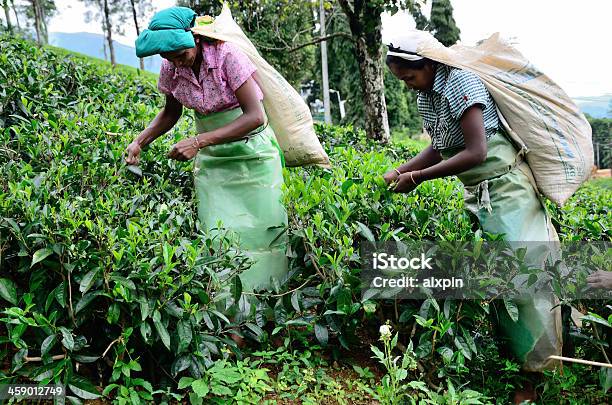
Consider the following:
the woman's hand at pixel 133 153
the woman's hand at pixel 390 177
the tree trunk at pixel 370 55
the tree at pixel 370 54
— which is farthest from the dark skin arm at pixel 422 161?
the tree at pixel 370 54

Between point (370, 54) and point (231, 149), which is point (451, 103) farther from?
point (370, 54)

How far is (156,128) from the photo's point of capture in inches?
118

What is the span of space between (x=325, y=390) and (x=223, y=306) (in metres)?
0.54

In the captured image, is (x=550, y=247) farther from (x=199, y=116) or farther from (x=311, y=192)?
(x=199, y=116)

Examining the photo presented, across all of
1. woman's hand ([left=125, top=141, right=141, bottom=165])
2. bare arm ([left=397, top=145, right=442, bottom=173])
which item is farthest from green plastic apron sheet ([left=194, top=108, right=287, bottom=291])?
bare arm ([left=397, top=145, right=442, bottom=173])

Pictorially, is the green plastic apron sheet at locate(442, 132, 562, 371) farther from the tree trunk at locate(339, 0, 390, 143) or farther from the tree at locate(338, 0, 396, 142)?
the tree at locate(338, 0, 396, 142)

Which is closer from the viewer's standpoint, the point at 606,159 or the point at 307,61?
the point at 307,61

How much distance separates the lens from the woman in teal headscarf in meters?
2.61

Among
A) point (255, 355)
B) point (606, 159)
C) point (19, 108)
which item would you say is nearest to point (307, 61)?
point (19, 108)

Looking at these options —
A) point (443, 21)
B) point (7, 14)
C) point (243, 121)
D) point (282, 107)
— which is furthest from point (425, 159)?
point (443, 21)

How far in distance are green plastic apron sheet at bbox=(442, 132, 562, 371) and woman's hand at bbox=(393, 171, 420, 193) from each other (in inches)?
8.4

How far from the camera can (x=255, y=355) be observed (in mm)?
2510

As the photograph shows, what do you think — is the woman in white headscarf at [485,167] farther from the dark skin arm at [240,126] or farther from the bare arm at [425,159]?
the dark skin arm at [240,126]

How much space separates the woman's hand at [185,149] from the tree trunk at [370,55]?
4.38 m
